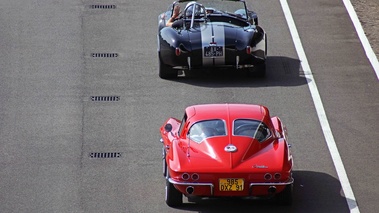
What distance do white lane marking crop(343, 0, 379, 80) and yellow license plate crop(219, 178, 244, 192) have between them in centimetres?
755

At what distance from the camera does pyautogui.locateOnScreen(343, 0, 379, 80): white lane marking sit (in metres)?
22.5

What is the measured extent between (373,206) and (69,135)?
5.59 meters

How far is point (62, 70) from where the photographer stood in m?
22.3

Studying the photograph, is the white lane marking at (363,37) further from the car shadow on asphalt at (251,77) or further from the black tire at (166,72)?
the black tire at (166,72)

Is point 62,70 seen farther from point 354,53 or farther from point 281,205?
point 281,205

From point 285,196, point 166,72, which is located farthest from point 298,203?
point 166,72

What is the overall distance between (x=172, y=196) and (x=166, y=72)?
6.19 meters

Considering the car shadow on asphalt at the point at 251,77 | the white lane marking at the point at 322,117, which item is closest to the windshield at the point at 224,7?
the car shadow on asphalt at the point at 251,77

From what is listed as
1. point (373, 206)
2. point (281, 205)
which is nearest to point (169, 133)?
point (281, 205)

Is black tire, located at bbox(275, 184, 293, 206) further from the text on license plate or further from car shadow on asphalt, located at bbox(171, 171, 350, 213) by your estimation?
the text on license plate

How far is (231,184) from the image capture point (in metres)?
15.2

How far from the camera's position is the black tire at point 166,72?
21672 mm

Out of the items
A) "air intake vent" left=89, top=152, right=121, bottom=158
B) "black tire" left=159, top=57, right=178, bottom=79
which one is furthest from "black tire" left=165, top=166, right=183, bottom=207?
"black tire" left=159, top=57, right=178, bottom=79

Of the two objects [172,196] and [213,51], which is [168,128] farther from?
[213,51]
